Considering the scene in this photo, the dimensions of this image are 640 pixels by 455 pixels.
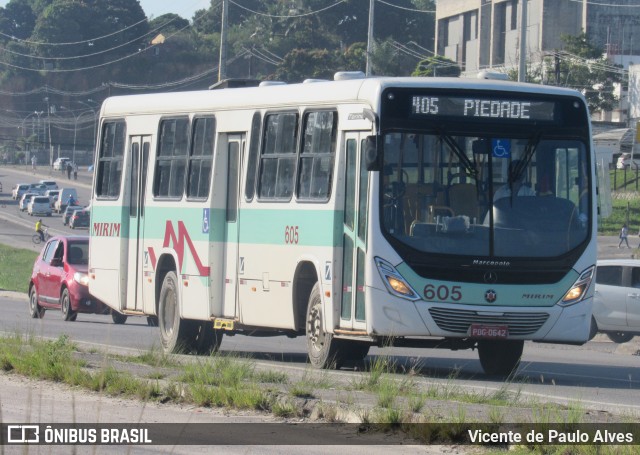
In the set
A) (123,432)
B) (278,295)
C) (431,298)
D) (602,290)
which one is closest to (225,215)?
(278,295)

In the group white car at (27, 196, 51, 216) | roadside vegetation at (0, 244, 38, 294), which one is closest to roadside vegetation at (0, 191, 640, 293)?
roadside vegetation at (0, 244, 38, 294)

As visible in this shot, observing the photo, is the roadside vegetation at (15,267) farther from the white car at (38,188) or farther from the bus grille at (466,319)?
the bus grille at (466,319)

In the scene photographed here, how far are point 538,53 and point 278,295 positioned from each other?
2995 inches

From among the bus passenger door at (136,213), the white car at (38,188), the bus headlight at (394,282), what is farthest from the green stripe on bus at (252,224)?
the white car at (38,188)

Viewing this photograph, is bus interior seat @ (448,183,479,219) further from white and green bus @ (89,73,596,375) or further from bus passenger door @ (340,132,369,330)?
bus passenger door @ (340,132,369,330)

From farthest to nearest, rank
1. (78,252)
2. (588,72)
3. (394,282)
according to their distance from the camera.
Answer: (588,72) < (78,252) < (394,282)

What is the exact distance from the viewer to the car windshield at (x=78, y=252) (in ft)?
90.4

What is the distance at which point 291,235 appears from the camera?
14.7 metres

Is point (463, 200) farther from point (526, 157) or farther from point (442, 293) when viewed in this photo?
point (442, 293)

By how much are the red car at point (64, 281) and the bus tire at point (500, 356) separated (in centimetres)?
1314

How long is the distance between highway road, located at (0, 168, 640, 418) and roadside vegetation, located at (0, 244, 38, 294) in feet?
62.3

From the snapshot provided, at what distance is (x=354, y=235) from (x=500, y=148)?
6.05 ft

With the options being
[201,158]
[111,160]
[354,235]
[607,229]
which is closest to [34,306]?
[111,160]

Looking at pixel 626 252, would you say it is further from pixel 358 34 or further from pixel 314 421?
pixel 358 34
